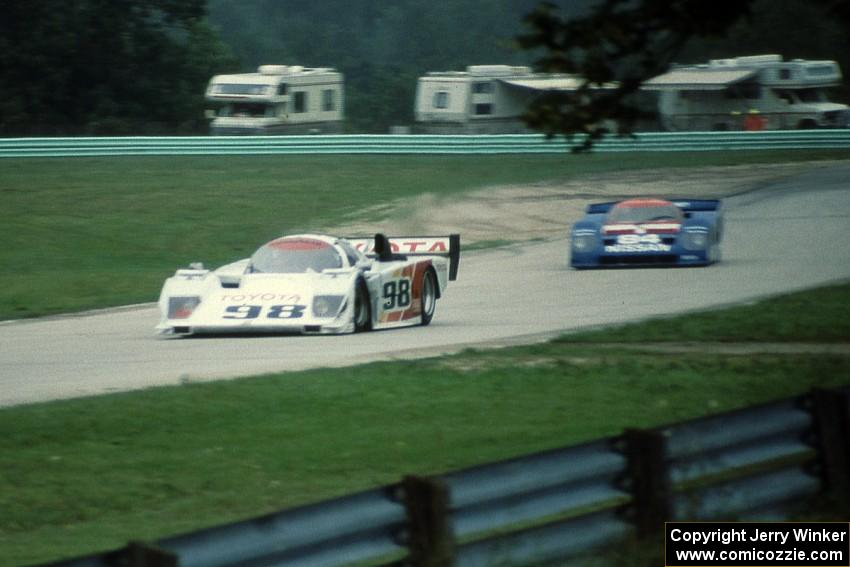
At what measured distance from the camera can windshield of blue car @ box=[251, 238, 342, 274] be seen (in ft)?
58.2

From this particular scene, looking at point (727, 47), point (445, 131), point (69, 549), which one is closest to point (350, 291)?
point (69, 549)

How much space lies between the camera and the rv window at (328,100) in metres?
52.9

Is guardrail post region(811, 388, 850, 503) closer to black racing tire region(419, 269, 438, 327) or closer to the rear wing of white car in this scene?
black racing tire region(419, 269, 438, 327)

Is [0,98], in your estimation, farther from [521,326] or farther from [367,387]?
[367,387]

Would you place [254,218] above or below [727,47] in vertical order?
below

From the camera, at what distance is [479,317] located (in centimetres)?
1936

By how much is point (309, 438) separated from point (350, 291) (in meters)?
6.48

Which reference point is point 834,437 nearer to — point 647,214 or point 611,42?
point 611,42

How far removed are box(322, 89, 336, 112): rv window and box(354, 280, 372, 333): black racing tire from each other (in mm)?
35816

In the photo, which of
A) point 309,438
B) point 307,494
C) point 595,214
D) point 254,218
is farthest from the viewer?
point 254,218

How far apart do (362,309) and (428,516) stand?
1166cm

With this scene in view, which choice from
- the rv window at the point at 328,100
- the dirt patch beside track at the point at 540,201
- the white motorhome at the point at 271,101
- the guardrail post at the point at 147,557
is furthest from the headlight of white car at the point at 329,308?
the rv window at the point at 328,100

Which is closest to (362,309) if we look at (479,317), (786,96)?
(479,317)

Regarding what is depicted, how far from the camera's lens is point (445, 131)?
52750 mm
